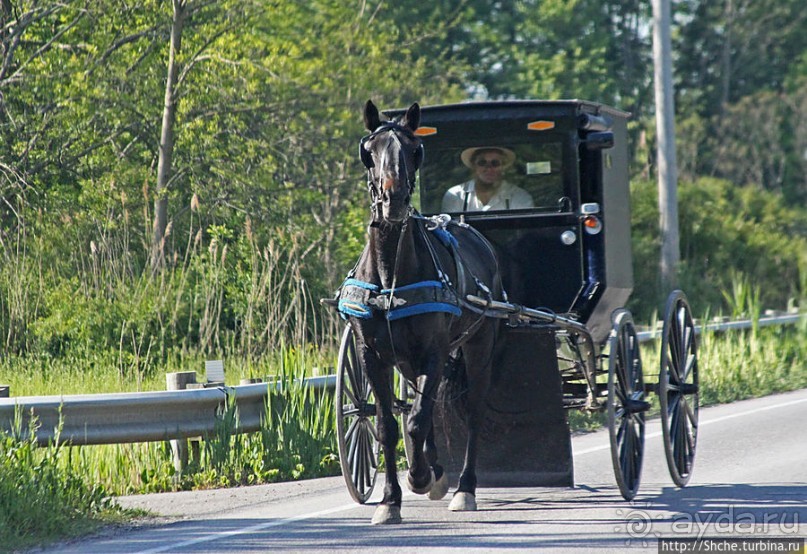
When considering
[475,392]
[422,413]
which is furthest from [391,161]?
[475,392]

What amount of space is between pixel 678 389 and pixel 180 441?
3.68m

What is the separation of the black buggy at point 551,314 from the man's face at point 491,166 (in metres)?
0.09

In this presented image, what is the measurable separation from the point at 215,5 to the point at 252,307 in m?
5.96

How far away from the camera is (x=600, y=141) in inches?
374

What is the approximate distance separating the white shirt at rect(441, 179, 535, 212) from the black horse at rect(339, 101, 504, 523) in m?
1.61

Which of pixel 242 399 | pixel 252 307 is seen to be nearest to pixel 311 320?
pixel 252 307

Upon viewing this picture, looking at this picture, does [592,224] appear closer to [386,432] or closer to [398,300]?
[398,300]

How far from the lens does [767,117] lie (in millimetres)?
44531

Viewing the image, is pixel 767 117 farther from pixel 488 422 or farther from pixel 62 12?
pixel 488 422

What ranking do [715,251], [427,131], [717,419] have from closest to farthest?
[427,131]
[717,419]
[715,251]

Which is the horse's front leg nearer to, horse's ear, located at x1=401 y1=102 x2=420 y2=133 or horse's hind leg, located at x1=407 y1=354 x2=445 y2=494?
horse's hind leg, located at x1=407 y1=354 x2=445 y2=494

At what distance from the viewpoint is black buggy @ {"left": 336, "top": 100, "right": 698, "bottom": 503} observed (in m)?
8.79

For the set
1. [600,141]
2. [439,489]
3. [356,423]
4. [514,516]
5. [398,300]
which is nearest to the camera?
[398,300]

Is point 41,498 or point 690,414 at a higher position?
point 690,414
